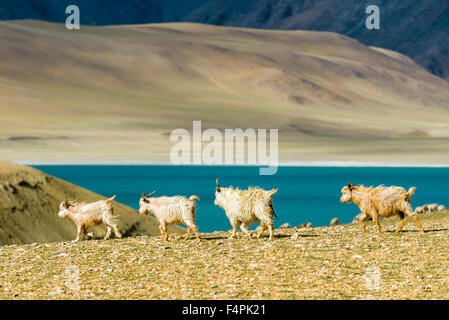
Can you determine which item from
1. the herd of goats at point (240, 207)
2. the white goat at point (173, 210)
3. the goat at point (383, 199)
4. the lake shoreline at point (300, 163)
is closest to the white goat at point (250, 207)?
the herd of goats at point (240, 207)

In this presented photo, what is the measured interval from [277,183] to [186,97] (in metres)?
75.0

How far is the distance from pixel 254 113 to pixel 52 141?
130 feet

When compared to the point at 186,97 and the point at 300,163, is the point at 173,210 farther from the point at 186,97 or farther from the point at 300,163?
the point at 186,97

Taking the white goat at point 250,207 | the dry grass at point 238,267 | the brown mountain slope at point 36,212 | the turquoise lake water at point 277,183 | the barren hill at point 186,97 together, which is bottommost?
the dry grass at point 238,267

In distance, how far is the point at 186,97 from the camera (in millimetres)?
138375

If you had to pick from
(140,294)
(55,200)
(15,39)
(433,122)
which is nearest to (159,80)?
(15,39)

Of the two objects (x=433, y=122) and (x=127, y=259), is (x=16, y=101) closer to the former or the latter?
(x=433, y=122)

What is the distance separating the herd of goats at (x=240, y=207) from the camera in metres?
14.3

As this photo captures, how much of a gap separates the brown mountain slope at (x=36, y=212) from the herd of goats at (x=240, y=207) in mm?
2974

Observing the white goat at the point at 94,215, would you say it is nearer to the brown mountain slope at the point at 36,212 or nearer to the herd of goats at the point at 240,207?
the herd of goats at the point at 240,207

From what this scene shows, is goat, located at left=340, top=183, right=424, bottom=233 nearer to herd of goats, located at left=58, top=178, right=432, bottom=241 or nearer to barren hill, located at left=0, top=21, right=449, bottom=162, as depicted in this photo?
herd of goats, located at left=58, top=178, right=432, bottom=241

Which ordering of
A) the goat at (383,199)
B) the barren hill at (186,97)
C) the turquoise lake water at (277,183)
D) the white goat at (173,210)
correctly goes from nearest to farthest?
1. the white goat at (173,210)
2. the goat at (383,199)
3. the turquoise lake water at (277,183)
4. the barren hill at (186,97)

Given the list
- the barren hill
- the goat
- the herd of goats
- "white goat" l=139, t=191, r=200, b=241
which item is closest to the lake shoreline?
the barren hill

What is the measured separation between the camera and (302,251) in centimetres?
1309
